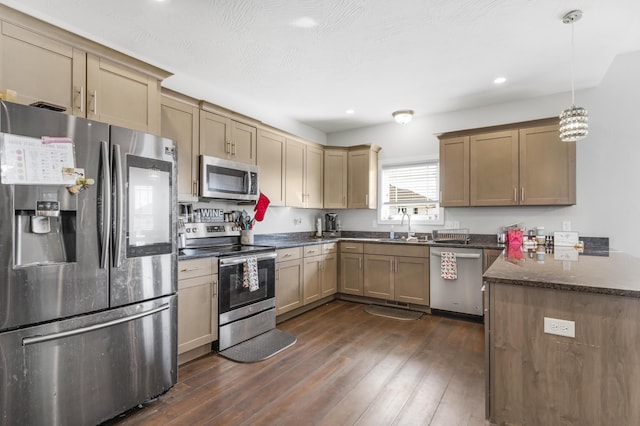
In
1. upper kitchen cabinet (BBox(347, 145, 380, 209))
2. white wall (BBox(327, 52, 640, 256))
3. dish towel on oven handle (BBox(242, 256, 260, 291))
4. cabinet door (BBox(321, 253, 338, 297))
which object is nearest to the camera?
dish towel on oven handle (BBox(242, 256, 260, 291))

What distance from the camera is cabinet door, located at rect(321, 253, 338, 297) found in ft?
14.6

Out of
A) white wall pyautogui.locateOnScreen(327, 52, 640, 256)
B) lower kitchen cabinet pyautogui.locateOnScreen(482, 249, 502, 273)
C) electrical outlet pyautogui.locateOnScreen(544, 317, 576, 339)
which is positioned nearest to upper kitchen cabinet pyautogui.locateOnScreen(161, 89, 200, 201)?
electrical outlet pyautogui.locateOnScreen(544, 317, 576, 339)

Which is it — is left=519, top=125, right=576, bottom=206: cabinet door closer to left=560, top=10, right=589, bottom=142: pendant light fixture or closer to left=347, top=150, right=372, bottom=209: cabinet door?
left=560, top=10, right=589, bottom=142: pendant light fixture

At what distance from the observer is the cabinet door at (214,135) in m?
3.16

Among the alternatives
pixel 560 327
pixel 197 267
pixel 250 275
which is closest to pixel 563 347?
pixel 560 327

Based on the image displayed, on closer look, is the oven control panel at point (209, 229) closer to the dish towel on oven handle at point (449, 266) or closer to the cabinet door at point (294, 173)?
the cabinet door at point (294, 173)

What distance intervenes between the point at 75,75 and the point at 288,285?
2755 millimetres

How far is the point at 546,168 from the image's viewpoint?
367 cm

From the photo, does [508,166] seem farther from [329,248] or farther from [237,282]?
[237,282]

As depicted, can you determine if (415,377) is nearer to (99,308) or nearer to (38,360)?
(99,308)

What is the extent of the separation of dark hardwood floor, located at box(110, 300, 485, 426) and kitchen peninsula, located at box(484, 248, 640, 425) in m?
0.47

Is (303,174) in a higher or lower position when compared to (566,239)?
higher

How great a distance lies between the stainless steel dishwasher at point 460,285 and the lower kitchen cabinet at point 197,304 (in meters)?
2.66

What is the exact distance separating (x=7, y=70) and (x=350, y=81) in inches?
111
